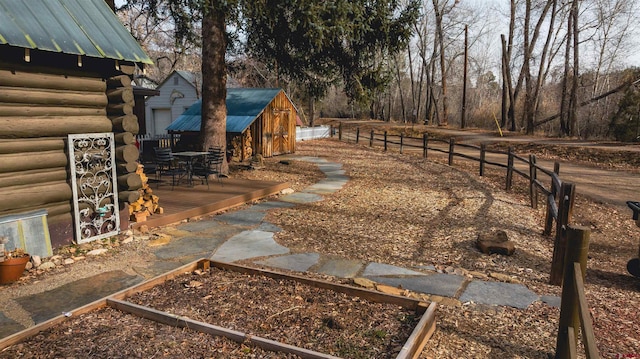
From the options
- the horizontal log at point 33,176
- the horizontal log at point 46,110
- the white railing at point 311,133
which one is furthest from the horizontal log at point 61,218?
the white railing at point 311,133

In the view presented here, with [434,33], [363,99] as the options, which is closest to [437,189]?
[363,99]

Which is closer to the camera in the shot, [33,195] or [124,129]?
[33,195]

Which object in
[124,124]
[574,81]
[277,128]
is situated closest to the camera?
[124,124]

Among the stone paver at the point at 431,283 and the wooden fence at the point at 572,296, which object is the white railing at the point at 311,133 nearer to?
the stone paver at the point at 431,283

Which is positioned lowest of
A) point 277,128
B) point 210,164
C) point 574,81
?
point 210,164

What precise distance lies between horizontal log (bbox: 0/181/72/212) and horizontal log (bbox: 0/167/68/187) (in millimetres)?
53

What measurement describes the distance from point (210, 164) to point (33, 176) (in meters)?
5.31

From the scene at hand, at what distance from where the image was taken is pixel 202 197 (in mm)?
8750

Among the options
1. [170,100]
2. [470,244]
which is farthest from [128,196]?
[170,100]

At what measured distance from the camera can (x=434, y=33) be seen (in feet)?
142

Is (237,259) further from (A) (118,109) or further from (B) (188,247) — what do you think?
(A) (118,109)

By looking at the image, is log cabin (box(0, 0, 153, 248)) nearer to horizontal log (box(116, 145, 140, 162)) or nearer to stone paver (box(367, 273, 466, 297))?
horizontal log (box(116, 145, 140, 162))

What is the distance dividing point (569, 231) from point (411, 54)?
5117 cm

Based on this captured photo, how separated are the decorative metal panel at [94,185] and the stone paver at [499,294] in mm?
4872
